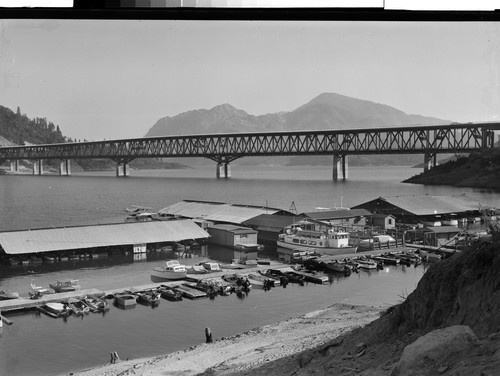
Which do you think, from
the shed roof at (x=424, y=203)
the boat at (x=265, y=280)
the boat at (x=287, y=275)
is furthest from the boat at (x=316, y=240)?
the shed roof at (x=424, y=203)

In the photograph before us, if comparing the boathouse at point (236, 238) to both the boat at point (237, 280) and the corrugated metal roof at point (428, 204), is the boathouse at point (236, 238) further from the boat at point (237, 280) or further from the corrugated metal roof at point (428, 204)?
the corrugated metal roof at point (428, 204)

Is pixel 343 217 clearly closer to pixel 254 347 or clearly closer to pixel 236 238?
pixel 236 238

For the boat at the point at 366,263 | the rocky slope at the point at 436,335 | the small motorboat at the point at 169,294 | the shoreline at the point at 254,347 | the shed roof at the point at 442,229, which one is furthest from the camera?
the boat at the point at 366,263

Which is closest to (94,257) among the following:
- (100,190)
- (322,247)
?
(100,190)

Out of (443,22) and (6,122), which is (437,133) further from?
(6,122)

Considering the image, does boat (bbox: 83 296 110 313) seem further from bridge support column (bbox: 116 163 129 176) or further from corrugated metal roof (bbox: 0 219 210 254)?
bridge support column (bbox: 116 163 129 176)

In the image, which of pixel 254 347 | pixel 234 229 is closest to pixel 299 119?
pixel 234 229

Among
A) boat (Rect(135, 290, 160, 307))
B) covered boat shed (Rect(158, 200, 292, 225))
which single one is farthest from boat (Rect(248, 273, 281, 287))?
boat (Rect(135, 290, 160, 307))
